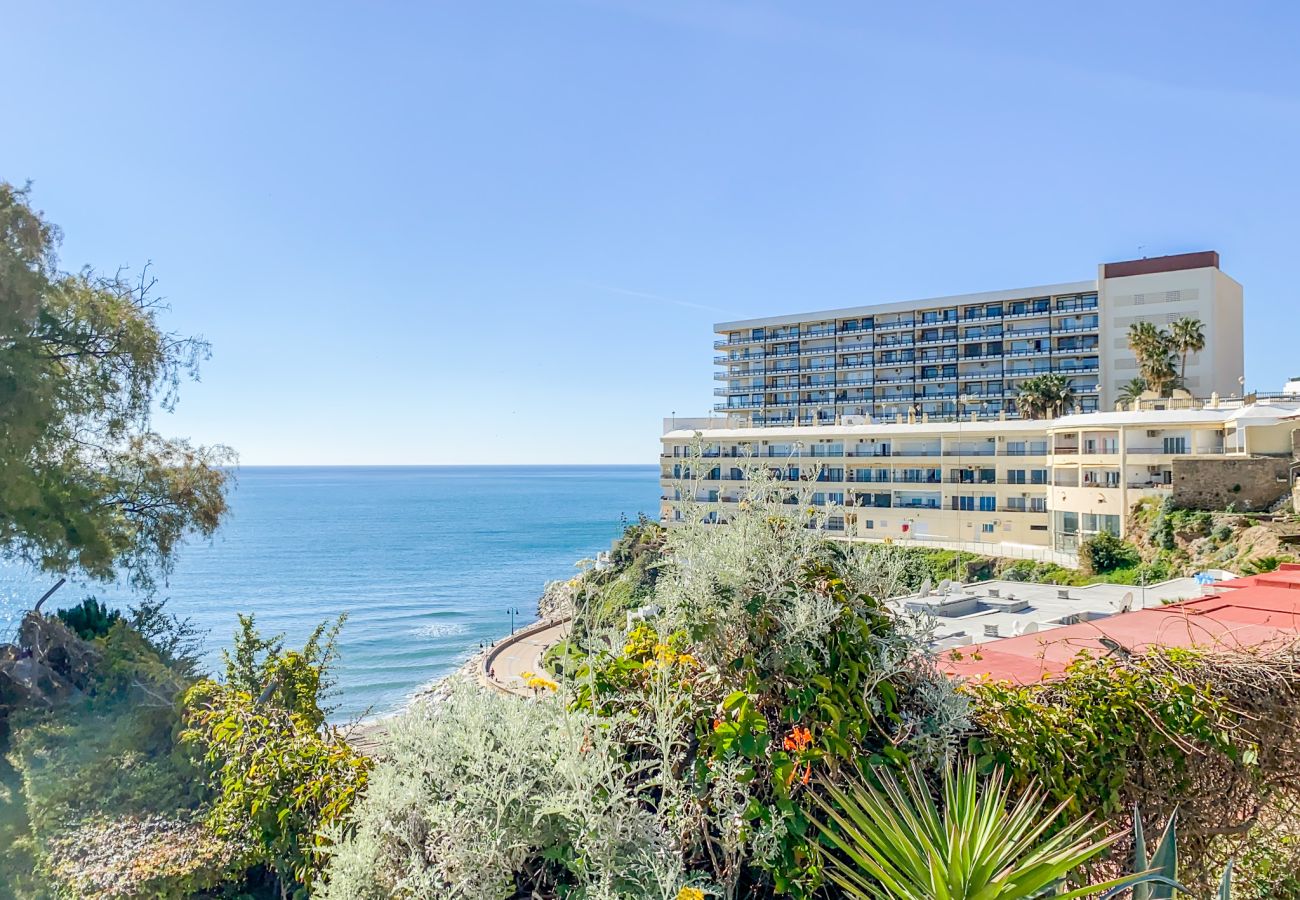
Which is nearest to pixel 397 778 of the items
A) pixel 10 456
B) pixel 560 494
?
pixel 10 456

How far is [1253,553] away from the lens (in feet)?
67.1

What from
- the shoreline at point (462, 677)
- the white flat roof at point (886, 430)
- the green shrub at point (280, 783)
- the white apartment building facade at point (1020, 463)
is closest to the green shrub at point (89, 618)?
the shoreline at point (462, 677)

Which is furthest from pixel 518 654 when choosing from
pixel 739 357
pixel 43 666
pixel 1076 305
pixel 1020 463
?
pixel 1076 305

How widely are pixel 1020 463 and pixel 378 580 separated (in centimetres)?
5326

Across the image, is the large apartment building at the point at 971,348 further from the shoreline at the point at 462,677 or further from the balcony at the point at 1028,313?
the shoreline at the point at 462,677

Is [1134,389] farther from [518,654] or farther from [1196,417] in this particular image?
[518,654]

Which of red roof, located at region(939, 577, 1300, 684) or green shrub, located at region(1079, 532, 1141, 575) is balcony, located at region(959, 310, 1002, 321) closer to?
green shrub, located at region(1079, 532, 1141, 575)

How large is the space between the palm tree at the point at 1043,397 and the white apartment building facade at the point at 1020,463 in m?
6.94

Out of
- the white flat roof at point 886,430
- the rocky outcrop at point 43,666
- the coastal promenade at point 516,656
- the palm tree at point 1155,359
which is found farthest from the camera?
the palm tree at point 1155,359

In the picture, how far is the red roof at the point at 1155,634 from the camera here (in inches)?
146

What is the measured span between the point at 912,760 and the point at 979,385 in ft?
200

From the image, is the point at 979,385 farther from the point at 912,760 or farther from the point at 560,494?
the point at 560,494

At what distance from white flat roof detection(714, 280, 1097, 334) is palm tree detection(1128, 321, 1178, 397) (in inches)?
540

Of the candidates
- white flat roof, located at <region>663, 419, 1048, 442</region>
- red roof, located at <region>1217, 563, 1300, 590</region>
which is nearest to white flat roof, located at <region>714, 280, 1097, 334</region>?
white flat roof, located at <region>663, 419, 1048, 442</region>
